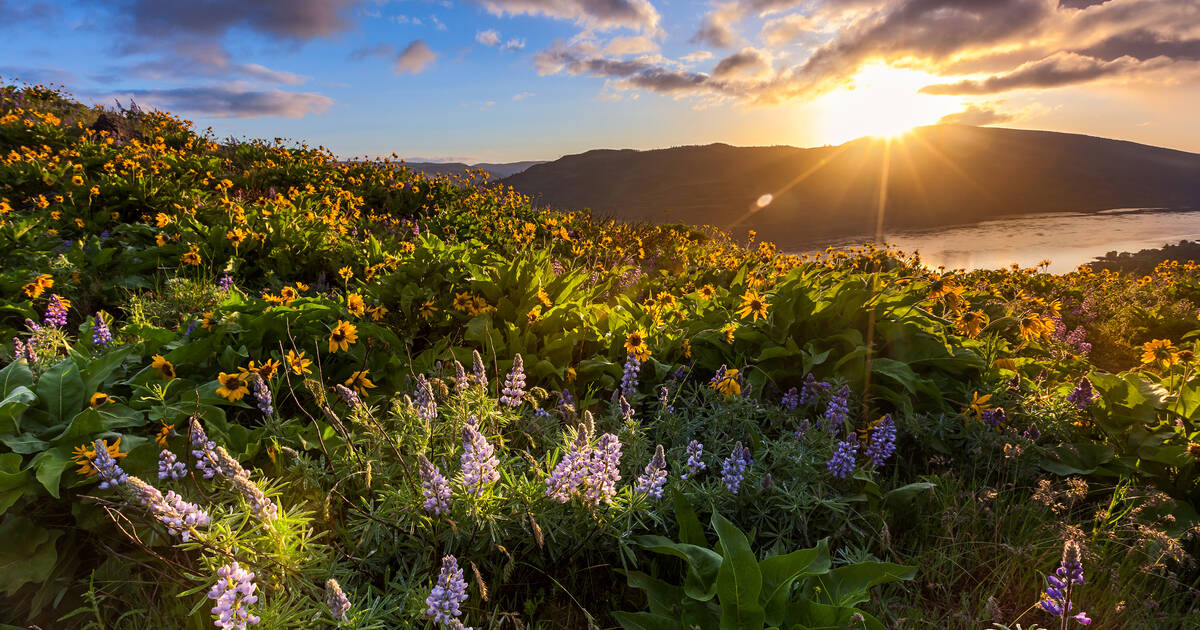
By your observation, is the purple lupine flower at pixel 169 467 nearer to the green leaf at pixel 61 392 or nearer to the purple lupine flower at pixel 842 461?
the green leaf at pixel 61 392

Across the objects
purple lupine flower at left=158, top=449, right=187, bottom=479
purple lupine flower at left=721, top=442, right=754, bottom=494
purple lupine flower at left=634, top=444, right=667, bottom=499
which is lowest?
purple lupine flower at left=721, top=442, right=754, bottom=494

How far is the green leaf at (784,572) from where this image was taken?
1640 millimetres

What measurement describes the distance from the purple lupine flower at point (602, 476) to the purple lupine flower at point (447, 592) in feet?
1.78

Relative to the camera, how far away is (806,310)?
3.50 m

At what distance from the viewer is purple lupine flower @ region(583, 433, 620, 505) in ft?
5.90

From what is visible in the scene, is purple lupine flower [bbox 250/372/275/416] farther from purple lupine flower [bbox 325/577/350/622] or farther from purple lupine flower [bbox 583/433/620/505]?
purple lupine flower [bbox 583/433/620/505]

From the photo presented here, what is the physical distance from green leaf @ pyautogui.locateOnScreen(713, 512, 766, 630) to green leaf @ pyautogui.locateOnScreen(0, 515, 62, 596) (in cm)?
222

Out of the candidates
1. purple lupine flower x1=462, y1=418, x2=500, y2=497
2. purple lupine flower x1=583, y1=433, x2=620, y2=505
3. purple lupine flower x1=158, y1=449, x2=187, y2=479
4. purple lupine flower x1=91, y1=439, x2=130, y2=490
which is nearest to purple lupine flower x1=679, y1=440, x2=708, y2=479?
purple lupine flower x1=583, y1=433, x2=620, y2=505

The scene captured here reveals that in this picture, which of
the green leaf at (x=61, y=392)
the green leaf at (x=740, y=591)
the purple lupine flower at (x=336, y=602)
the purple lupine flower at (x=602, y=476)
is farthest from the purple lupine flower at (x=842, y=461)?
the green leaf at (x=61, y=392)

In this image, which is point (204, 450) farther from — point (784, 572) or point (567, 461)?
point (784, 572)

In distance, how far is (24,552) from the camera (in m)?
1.80

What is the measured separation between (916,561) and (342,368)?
299 cm

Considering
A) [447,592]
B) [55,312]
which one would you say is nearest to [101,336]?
[55,312]

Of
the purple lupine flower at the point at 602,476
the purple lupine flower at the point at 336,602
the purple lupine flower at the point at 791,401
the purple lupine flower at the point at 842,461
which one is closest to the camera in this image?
the purple lupine flower at the point at 336,602
